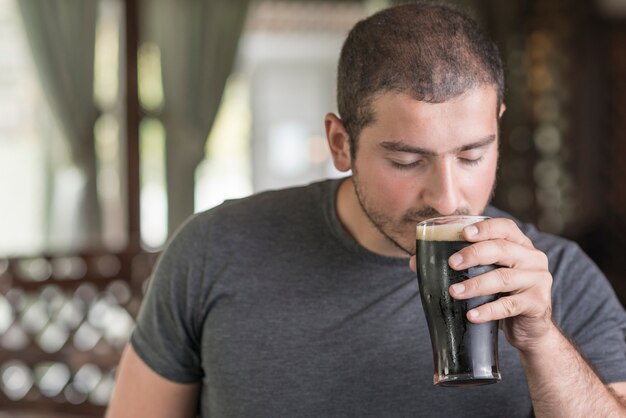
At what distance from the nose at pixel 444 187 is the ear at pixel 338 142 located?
0.24 meters

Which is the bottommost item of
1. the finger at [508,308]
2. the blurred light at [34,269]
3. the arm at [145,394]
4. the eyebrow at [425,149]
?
the blurred light at [34,269]

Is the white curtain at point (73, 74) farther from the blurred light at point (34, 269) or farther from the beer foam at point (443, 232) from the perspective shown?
the beer foam at point (443, 232)

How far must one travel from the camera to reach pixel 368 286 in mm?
1712

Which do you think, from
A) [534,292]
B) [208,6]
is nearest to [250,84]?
[208,6]

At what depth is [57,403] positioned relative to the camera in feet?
18.9

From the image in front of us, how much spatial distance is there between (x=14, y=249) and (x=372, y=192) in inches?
216

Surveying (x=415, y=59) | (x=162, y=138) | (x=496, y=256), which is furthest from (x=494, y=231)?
(x=162, y=138)

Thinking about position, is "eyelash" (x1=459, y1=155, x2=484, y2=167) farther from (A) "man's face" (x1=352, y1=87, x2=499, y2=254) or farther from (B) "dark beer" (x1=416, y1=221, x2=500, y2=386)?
(B) "dark beer" (x1=416, y1=221, x2=500, y2=386)

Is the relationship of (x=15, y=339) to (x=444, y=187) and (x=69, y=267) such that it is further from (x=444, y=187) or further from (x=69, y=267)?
(x=444, y=187)

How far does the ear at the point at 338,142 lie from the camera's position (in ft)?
5.60

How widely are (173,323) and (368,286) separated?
0.33 metres

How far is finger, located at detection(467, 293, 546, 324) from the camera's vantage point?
4.18 ft

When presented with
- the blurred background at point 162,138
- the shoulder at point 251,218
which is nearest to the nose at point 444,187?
the shoulder at point 251,218

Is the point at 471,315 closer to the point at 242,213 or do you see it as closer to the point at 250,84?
the point at 242,213
